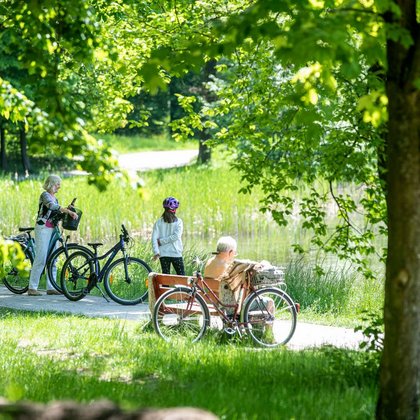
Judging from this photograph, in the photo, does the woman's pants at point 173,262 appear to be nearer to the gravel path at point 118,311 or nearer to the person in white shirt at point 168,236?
the person in white shirt at point 168,236

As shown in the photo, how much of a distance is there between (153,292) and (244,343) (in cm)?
118

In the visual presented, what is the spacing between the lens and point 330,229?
25812 mm

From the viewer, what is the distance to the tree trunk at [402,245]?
6.11 metres

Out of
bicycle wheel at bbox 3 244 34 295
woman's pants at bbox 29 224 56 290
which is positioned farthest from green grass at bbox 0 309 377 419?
bicycle wheel at bbox 3 244 34 295

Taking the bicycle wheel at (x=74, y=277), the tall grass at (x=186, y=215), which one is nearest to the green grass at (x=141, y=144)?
the tall grass at (x=186, y=215)

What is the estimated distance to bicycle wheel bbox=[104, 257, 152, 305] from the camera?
45.4 ft

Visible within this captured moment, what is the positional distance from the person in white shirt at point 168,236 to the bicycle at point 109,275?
0.74 metres

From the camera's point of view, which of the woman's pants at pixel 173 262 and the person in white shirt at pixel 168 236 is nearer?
the person in white shirt at pixel 168 236

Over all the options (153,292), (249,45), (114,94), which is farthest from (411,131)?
(114,94)

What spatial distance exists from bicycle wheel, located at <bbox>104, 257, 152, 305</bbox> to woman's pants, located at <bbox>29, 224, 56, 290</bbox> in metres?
1.00

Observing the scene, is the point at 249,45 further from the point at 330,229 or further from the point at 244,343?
the point at 330,229

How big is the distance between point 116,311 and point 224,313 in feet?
9.91

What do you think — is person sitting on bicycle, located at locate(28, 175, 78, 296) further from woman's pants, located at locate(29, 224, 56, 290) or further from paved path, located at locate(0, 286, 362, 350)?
paved path, located at locate(0, 286, 362, 350)

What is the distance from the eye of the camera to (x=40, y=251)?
14.6 metres
